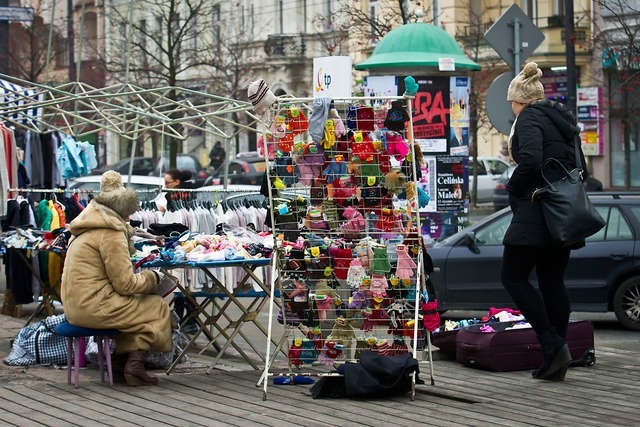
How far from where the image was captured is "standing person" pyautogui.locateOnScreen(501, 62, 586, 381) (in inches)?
336

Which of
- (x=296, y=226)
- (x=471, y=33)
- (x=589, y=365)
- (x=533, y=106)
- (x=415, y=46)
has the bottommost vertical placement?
(x=589, y=365)

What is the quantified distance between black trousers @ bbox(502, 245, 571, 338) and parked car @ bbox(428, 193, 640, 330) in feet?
13.3

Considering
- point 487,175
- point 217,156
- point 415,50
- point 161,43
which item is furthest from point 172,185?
point 217,156

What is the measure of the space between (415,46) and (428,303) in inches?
315

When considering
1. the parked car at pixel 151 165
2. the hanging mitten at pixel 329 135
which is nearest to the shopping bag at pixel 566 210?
the hanging mitten at pixel 329 135

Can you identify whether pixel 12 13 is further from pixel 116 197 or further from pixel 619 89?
pixel 619 89

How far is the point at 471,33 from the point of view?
40656mm

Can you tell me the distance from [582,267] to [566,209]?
15.0 ft

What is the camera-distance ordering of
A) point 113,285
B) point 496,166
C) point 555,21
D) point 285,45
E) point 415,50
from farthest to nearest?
point 285,45 → point 555,21 → point 496,166 → point 415,50 → point 113,285

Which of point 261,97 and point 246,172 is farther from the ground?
point 261,97

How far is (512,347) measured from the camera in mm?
9281

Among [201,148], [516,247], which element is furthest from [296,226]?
[201,148]

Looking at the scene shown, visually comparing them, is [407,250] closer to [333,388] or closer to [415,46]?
[333,388]

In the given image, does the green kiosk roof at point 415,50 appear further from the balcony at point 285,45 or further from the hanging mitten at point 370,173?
the balcony at point 285,45
